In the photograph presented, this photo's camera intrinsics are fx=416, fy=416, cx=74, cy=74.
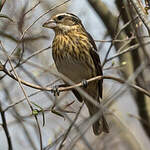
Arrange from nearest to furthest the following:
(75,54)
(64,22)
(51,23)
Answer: (75,54), (51,23), (64,22)

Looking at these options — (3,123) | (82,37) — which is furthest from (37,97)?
(3,123)

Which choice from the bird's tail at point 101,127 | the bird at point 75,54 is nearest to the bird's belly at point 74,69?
the bird at point 75,54

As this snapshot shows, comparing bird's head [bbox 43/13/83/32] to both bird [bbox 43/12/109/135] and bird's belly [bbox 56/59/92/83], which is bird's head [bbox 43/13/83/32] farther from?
bird's belly [bbox 56/59/92/83]

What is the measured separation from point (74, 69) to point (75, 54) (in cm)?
17

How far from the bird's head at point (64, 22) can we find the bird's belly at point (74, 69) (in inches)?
18.5

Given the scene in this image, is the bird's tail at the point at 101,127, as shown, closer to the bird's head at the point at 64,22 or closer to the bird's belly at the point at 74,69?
the bird's belly at the point at 74,69

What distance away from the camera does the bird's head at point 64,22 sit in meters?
4.73

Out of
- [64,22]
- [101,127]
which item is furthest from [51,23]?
[101,127]

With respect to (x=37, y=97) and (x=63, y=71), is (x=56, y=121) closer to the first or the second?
(x=37, y=97)

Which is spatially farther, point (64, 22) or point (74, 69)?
point (64, 22)

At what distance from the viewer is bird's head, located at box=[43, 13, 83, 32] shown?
4729 mm

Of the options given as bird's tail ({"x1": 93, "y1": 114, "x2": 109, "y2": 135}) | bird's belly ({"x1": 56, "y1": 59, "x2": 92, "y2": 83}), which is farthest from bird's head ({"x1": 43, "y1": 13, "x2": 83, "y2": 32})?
bird's tail ({"x1": 93, "y1": 114, "x2": 109, "y2": 135})

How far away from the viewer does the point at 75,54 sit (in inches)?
177

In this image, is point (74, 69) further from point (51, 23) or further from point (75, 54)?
point (51, 23)
